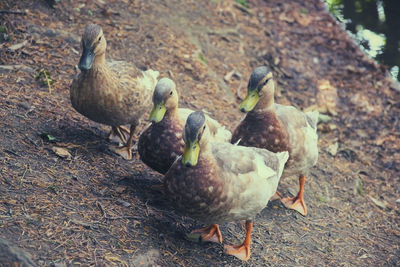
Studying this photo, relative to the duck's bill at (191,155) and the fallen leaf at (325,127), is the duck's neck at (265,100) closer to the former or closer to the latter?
the duck's bill at (191,155)

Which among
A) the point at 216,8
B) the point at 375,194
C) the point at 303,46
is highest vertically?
the point at 216,8

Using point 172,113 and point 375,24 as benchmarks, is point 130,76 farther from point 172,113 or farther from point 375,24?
point 375,24

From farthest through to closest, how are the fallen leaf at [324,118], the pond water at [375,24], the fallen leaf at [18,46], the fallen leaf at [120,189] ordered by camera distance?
the pond water at [375,24]
the fallen leaf at [324,118]
the fallen leaf at [18,46]
the fallen leaf at [120,189]

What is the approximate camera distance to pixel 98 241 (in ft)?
12.1

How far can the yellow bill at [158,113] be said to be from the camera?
14.2 ft

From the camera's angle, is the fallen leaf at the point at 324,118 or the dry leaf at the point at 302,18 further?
the dry leaf at the point at 302,18

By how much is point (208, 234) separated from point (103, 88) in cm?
160

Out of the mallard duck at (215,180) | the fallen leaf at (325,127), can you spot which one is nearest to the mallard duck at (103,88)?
the mallard duck at (215,180)

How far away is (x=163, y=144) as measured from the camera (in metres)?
4.36

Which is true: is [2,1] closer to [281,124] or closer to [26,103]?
[26,103]

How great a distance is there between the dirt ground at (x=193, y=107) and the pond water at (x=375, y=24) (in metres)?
0.24

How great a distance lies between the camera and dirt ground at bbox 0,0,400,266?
3.84 metres

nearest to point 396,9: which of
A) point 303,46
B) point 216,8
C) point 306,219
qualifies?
point 303,46

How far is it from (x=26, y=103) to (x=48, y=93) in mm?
429
